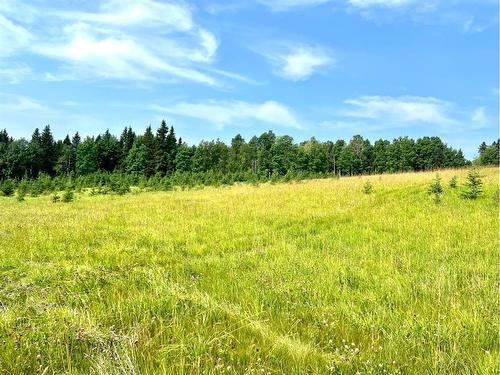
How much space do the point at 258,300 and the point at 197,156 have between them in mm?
77253

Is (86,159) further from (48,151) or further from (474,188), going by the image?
(474,188)

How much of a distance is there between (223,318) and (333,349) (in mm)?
1284

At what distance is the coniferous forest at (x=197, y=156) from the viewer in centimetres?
7744

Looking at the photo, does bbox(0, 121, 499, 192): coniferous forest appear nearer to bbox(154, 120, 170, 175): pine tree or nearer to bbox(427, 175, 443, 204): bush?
bbox(154, 120, 170, 175): pine tree

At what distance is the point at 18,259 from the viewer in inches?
307

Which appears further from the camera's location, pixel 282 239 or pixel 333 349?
pixel 282 239

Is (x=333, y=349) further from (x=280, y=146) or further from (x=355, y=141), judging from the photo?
(x=355, y=141)

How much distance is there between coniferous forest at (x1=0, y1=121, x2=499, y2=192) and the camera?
77.4m

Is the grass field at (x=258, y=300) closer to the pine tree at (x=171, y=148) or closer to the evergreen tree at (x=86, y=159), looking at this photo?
the pine tree at (x=171, y=148)

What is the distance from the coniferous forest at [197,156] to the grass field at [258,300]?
199ft

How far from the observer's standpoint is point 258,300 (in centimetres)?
485

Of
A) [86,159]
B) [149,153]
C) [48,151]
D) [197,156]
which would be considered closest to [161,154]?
[149,153]

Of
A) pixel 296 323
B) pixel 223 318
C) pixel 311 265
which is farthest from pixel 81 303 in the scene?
pixel 311 265

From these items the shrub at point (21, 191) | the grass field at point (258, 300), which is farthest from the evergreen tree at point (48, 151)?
the grass field at point (258, 300)
